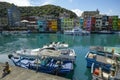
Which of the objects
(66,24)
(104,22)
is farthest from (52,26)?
(104,22)

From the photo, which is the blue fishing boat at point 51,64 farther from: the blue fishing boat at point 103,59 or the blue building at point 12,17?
the blue building at point 12,17

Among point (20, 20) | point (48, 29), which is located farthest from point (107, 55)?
point (20, 20)

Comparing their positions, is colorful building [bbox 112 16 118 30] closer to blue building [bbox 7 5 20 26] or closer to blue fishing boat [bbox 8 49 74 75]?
blue building [bbox 7 5 20 26]

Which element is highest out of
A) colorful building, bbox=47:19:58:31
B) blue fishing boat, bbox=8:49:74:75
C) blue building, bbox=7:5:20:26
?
blue building, bbox=7:5:20:26

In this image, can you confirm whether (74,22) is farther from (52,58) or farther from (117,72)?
(117,72)

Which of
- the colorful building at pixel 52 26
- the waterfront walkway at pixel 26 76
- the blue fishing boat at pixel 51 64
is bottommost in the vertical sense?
the blue fishing boat at pixel 51 64

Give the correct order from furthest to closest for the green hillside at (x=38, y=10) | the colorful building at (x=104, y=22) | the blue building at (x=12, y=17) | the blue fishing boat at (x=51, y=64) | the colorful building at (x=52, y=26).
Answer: the green hillside at (x=38, y=10) → the blue building at (x=12, y=17) → the colorful building at (x=104, y=22) → the colorful building at (x=52, y=26) → the blue fishing boat at (x=51, y=64)

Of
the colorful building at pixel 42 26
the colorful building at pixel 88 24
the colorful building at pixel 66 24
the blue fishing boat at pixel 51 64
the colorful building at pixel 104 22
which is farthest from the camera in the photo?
the colorful building at pixel 104 22

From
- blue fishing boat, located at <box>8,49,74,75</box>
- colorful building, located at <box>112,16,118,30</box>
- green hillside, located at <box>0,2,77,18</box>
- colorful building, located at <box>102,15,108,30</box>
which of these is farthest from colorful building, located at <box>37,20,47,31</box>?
blue fishing boat, located at <box>8,49,74,75</box>

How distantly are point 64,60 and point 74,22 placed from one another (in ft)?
284

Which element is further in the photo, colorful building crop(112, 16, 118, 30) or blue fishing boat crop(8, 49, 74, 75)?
colorful building crop(112, 16, 118, 30)

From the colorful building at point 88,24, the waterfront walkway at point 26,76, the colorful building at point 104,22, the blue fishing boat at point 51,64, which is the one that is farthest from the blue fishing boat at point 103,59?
the colorful building at point 104,22

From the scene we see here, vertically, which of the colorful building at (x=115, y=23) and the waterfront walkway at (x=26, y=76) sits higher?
the colorful building at (x=115, y=23)

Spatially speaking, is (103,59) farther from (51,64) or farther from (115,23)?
(115,23)
